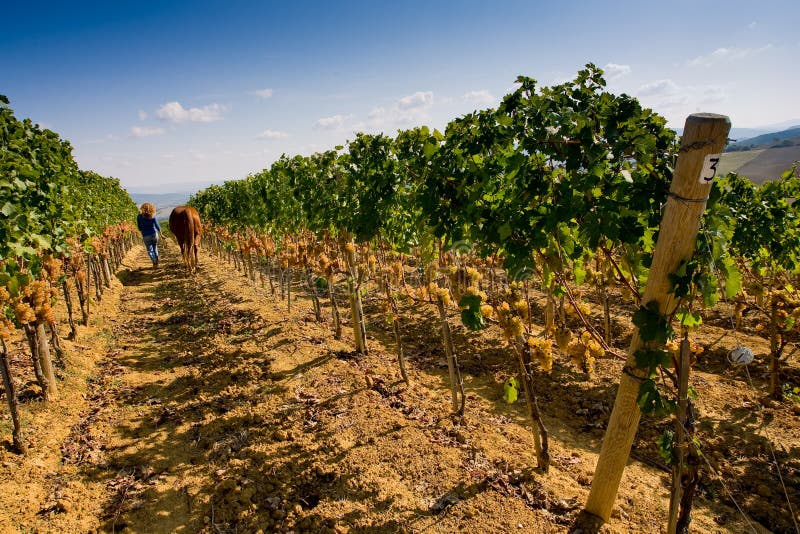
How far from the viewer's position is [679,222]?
249 cm

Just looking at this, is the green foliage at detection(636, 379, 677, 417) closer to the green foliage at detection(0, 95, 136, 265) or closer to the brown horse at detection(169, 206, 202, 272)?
the green foliage at detection(0, 95, 136, 265)

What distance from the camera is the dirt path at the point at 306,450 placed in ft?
13.0

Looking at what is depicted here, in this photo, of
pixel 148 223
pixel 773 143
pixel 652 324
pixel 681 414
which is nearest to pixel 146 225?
pixel 148 223

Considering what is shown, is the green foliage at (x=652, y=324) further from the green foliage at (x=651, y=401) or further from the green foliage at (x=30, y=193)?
the green foliage at (x=30, y=193)

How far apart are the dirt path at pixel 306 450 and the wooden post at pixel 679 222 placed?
4.88 feet

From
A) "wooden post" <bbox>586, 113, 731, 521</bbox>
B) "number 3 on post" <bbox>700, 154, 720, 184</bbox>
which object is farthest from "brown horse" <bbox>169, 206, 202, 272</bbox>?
"number 3 on post" <bbox>700, 154, 720, 184</bbox>

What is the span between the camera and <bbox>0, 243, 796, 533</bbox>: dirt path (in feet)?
13.0

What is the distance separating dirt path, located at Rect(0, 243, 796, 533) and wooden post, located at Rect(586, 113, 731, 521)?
1487 mm

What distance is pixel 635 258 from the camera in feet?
10.4

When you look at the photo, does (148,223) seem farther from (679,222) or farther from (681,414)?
(681,414)

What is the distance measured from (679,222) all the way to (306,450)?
183 inches

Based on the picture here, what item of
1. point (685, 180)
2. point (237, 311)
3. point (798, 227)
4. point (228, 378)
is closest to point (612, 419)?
point (685, 180)

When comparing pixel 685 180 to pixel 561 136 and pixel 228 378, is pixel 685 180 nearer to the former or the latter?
pixel 561 136

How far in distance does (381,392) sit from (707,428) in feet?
16.1
